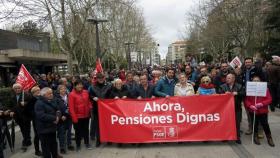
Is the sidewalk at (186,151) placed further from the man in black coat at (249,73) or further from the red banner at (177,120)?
the man in black coat at (249,73)

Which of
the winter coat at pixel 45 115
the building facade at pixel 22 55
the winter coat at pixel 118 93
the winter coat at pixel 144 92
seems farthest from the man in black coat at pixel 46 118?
the building facade at pixel 22 55

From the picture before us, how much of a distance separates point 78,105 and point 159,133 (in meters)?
1.95

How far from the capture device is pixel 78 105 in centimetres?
937

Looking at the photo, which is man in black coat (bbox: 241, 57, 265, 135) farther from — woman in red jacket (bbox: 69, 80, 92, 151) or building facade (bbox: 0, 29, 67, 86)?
building facade (bbox: 0, 29, 67, 86)

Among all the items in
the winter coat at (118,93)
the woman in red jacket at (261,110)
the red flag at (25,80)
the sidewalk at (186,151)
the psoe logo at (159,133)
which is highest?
the red flag at (25,80)

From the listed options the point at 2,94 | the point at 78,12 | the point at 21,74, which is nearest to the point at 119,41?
the point at 78,12

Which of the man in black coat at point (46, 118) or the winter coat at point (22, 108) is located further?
the winter coat at point (22, 108)

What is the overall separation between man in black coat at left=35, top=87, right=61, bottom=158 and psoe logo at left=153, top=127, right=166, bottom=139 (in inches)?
93.0

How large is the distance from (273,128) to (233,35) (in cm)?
2506

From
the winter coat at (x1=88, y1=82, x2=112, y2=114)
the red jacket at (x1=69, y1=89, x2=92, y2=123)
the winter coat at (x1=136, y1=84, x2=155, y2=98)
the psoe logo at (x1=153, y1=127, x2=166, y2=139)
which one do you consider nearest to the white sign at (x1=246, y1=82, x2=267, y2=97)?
the psoe logo at (x1=153, y1=127, x2=166, y2=139)

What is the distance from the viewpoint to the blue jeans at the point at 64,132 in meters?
9.32

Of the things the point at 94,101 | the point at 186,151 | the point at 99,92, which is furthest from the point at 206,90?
the point at 94,101

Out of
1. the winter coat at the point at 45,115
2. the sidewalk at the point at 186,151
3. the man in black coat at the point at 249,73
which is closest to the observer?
the winter coat at the point at 45,115

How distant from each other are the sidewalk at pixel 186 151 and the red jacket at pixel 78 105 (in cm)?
84
